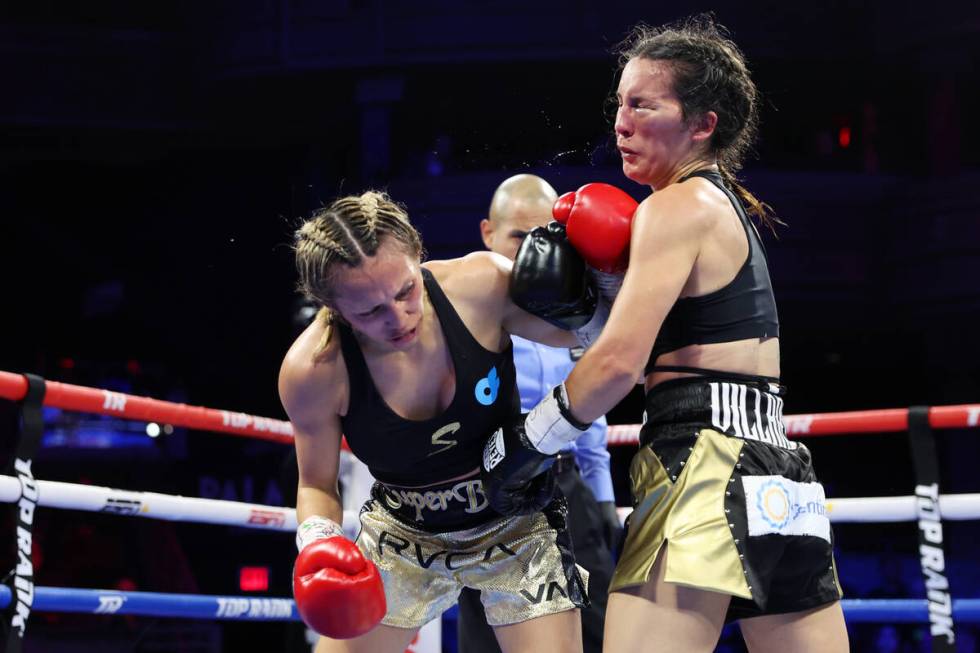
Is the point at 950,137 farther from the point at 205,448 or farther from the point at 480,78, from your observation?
the point at 205,448

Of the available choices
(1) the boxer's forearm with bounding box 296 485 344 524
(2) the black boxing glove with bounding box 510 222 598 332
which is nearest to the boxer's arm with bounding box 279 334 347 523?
(1) the boxer's forearm with bounding box 296 485 344 524

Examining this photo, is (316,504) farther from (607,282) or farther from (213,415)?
(213,415)

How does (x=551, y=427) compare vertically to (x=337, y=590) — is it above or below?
above

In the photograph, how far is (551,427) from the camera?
1.61 meters

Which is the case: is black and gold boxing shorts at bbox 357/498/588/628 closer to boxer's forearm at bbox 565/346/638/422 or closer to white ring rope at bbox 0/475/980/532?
boxer's forearm at bbox 565/346/638/422

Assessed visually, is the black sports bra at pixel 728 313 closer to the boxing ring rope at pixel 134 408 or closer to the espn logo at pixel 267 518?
the boxing ring rope at pixel 134 408

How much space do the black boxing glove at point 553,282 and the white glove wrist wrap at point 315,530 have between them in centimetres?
48

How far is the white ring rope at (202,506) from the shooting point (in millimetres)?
2164

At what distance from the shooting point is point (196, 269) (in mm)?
11211

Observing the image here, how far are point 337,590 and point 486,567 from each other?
1.03ft

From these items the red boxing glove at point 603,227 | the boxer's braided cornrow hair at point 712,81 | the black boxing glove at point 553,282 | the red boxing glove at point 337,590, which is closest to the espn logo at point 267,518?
the red boxing glove at point 337,590

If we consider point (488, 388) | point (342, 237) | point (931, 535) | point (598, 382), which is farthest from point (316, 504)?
point (931, 535)

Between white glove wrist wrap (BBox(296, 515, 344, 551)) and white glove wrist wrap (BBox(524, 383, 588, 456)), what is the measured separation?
15.4 inches

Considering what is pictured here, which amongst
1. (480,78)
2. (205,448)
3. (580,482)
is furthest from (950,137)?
(580,482)
